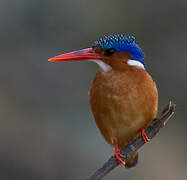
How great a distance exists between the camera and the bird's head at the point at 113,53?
3.33 m

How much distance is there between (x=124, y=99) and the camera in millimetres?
3326

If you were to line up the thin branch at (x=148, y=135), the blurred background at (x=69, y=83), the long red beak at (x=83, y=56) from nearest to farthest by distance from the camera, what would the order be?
1. the thin branch at (x=148, y=135)
2. the long red beak at (x=83, y=56)
3. the blurred background at (x=69, y=83)

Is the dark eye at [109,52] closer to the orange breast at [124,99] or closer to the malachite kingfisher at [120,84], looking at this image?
the malachite kingfisher at [120,84]

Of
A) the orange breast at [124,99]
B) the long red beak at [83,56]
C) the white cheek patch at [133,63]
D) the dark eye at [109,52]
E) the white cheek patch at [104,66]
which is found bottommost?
the orange breast at [124,99]

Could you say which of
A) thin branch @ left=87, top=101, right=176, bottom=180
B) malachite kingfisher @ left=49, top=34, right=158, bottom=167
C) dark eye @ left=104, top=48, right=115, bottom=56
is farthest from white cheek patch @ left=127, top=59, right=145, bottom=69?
thin branch @ left=87, top=101, right=176, bottom=180

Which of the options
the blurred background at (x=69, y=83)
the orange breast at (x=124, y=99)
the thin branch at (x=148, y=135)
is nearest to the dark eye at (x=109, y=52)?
the orange breast at (x=124, y=99)

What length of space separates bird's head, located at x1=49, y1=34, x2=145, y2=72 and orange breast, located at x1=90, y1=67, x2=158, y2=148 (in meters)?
0.07

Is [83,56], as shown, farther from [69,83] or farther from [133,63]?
[69,83]

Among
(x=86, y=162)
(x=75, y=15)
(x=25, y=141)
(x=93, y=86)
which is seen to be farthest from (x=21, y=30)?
(x=93, y=86)

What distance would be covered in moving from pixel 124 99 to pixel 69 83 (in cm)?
413

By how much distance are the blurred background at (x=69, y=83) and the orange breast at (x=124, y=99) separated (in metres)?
2.89

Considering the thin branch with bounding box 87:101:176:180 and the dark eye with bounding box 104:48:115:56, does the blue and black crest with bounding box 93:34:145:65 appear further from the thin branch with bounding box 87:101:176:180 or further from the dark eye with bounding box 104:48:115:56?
the thin branch with bounding box 87:101:176:180

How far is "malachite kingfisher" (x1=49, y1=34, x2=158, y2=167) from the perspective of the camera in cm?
333

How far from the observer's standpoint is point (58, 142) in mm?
6609
